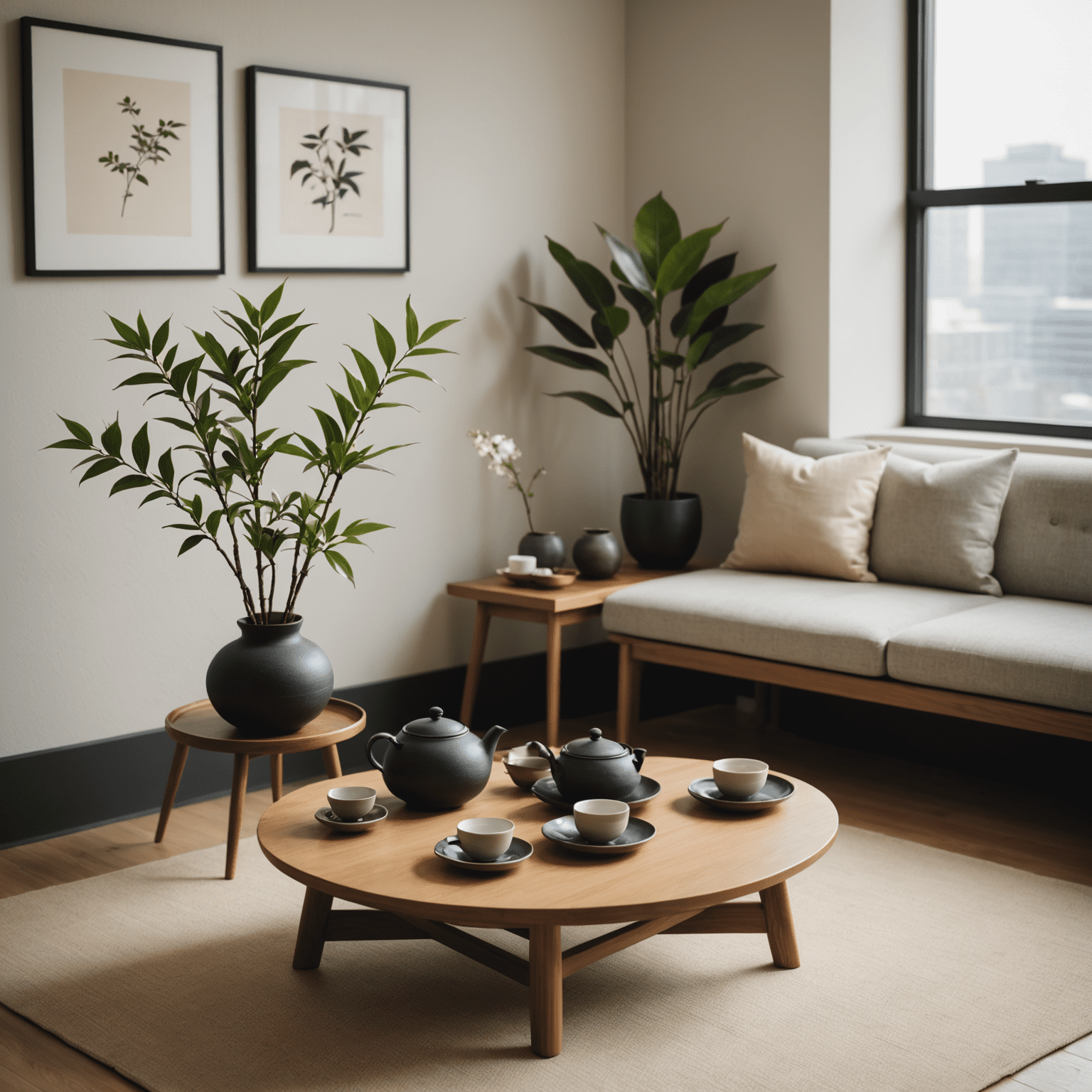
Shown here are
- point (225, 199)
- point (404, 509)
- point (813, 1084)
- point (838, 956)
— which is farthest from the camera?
point (404, 509)

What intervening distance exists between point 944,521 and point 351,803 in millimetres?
2131

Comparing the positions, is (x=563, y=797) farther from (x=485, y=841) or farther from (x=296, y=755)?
(x=296, y=755)

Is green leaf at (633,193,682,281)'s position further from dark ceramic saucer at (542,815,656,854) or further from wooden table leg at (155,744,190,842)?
dark ceramic saucer at (542,815,656,854)

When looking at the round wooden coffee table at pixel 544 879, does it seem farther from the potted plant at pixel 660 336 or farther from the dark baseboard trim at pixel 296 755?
the potted plant at pixel 660 336

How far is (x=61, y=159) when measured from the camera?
3285mm

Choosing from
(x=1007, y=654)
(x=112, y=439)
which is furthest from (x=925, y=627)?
(x=112, y=439)

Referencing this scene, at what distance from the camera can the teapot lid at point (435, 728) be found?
247 cm

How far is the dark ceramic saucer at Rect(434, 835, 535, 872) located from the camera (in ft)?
7.29

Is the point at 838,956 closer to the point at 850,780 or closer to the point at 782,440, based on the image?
the point at 850,780

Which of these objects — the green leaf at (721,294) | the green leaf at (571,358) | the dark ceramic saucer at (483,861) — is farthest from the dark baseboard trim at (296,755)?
the dark ceramic saucer at (483,861)

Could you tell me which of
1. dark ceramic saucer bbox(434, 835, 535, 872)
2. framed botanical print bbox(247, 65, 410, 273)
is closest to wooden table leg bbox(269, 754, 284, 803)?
dark ceramic saucer bbox(434, 835, 535, 872)

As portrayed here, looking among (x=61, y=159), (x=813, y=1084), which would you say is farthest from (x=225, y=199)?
(x=813, y=1084)

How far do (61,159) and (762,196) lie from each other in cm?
225

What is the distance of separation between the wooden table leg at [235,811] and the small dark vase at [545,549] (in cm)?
138
